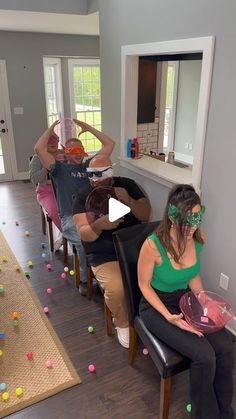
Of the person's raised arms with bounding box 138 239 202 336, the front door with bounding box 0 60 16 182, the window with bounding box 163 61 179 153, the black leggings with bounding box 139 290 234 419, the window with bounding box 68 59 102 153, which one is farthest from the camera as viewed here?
the window with bounding box 163 61 179 153

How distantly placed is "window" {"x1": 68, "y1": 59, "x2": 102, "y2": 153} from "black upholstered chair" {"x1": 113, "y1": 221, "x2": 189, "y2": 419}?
4278 mm

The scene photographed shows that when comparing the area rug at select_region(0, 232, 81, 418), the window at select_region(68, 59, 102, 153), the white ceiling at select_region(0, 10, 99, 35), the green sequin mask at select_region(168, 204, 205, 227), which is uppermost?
the white ceiling at select_region(0, 10, 99, 35)

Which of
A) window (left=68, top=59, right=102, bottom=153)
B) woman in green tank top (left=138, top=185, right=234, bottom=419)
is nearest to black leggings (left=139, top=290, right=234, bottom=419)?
woman in green tank top (left=138, top=185, right=234, bottom=419)

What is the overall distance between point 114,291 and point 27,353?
2.18 ft

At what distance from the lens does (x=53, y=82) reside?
5941mm

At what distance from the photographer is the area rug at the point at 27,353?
1803 mm

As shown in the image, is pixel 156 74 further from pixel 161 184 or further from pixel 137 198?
pixel 137 198

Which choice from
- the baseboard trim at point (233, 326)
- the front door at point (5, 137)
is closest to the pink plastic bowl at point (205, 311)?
the baseboard trim at point (233, 326)

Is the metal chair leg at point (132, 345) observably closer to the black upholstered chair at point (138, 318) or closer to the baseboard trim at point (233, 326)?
the black upholstered chair at point (138, 318)

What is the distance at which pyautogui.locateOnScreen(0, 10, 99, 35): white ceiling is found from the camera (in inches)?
135

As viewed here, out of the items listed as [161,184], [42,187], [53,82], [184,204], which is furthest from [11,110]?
[184,204]

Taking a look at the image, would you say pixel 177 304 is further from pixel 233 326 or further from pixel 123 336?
pixel 233 326

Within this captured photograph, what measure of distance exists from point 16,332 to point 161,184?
1522mm

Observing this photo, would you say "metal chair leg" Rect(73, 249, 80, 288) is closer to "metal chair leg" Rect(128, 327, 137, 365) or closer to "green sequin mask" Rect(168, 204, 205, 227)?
"metal chair leg" Rect(128, 327, 137, 365)
